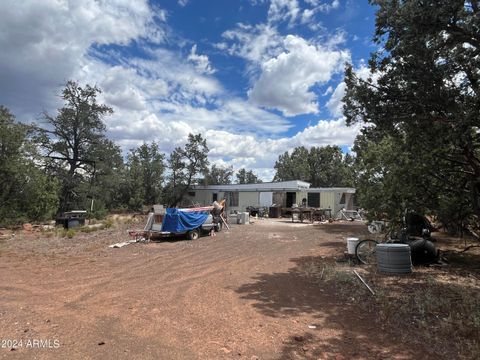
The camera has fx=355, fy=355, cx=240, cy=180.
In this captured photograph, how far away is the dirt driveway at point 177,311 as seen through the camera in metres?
4.00

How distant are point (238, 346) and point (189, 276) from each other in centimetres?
370

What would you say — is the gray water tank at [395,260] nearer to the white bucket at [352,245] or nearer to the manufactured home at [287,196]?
the white bucket at [352,245]

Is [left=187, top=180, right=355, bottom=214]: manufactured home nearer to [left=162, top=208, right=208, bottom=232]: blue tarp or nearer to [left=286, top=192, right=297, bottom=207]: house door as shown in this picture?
[left=286, top=192, right=297, bottom=207]: house door

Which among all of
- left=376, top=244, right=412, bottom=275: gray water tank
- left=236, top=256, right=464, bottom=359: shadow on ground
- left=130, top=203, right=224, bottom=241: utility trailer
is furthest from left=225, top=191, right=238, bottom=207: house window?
left=376, top=244, right=412, bottom=275: gray water tank

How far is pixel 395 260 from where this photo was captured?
7832 millimetres

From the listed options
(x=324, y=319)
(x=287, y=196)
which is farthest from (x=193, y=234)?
(x=287, y=196)

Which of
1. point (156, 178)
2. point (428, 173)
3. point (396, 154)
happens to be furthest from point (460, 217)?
point (156, 178)

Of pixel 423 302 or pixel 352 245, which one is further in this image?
pixel 352 245

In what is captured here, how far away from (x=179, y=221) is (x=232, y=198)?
18.4 metres

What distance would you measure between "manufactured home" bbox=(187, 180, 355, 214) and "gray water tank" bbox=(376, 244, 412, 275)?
1936 centimetres

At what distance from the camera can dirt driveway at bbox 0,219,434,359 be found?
157 inches

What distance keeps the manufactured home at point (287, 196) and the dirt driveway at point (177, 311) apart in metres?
19.0

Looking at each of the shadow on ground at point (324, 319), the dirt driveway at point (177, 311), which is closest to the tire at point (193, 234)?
the dirt driveway at point (177, 311)

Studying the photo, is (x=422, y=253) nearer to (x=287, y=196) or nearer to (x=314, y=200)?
(x=314, y=200)
